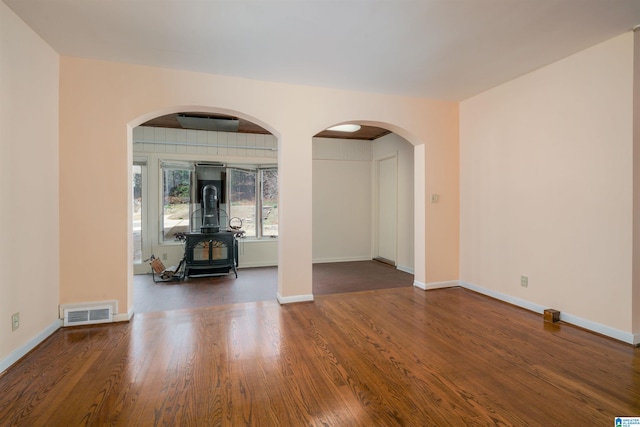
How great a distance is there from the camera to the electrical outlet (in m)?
2.38

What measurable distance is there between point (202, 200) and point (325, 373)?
15.4 ft

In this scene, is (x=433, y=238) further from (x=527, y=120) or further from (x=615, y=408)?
(x=615, y=408)

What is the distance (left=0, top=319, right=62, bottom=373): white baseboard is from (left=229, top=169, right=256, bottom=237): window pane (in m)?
3.60

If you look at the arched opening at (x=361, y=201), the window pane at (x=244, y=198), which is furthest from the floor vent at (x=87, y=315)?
the arched opening at (x=361, y=201)

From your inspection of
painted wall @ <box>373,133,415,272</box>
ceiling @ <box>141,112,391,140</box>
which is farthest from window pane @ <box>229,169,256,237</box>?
painted wall @ <box>373,133,415,272</box>

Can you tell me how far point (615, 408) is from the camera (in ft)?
5.94

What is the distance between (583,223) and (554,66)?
1.65 m

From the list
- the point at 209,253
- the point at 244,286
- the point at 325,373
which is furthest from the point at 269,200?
the point at 325,373

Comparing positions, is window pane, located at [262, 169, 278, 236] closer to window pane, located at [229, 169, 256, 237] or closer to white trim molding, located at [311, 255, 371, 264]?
window pane, located at [229, 169, 256, 237]

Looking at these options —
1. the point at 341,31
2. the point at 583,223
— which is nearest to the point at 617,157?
the point at 583,223

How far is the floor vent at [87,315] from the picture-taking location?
3.09 meters

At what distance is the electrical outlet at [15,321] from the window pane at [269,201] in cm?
434

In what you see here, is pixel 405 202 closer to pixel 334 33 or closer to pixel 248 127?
pixel 248 127

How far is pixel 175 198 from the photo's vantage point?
6.02 m
